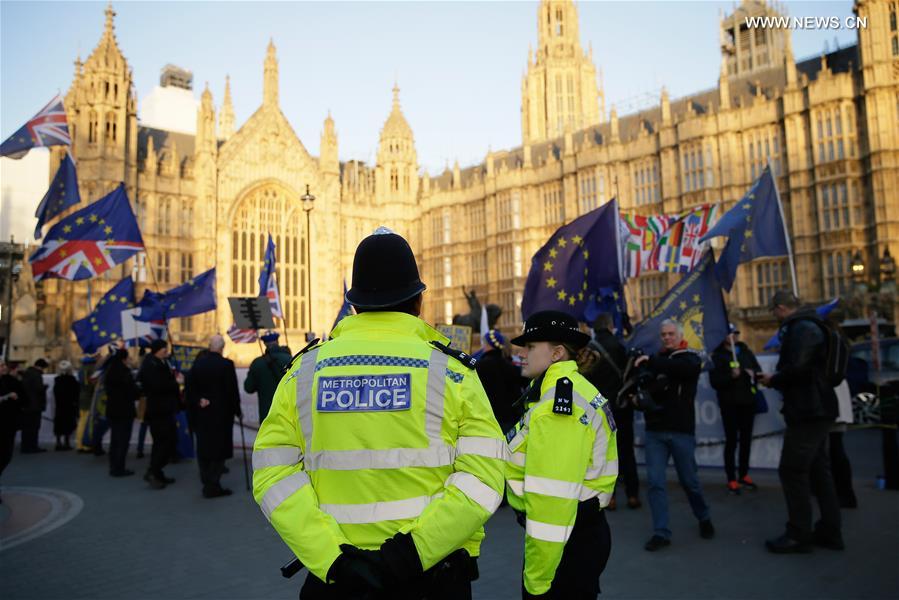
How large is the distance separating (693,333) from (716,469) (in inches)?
102

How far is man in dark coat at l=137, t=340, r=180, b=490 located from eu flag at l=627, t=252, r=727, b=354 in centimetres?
621

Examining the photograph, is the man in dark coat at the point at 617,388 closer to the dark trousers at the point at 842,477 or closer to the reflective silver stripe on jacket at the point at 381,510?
the dark trousers at the point at 842,477

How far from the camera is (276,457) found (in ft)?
6.79

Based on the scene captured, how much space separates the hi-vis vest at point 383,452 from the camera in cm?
193

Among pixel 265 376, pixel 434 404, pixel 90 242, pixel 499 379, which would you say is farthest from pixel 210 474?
pixel 434 404

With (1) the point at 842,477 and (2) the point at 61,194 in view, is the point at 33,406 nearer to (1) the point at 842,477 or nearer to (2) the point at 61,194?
(2) the point at 61,194

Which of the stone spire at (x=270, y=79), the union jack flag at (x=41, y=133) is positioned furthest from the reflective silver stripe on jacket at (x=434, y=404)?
the stone spire at (x=270, y=79)

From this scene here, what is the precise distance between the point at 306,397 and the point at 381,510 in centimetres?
43

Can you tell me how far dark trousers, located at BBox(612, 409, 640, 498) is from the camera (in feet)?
22.2

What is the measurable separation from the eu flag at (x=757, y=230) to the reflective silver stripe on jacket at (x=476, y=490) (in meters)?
7.00

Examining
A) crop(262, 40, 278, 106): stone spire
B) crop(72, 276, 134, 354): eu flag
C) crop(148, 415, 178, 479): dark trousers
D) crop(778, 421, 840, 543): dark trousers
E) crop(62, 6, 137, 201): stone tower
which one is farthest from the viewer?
crop(262, 40, 278, 106): stone spire

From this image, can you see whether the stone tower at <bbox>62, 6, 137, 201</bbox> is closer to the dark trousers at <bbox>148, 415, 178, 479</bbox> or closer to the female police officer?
the dark trousers at <bbox>148, 415, 178, 479</bbox>

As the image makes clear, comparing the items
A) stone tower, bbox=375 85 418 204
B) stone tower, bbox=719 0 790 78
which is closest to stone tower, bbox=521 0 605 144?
stone tower, bbox=719 0 790 78

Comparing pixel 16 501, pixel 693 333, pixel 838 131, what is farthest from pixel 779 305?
pixel 838 131
